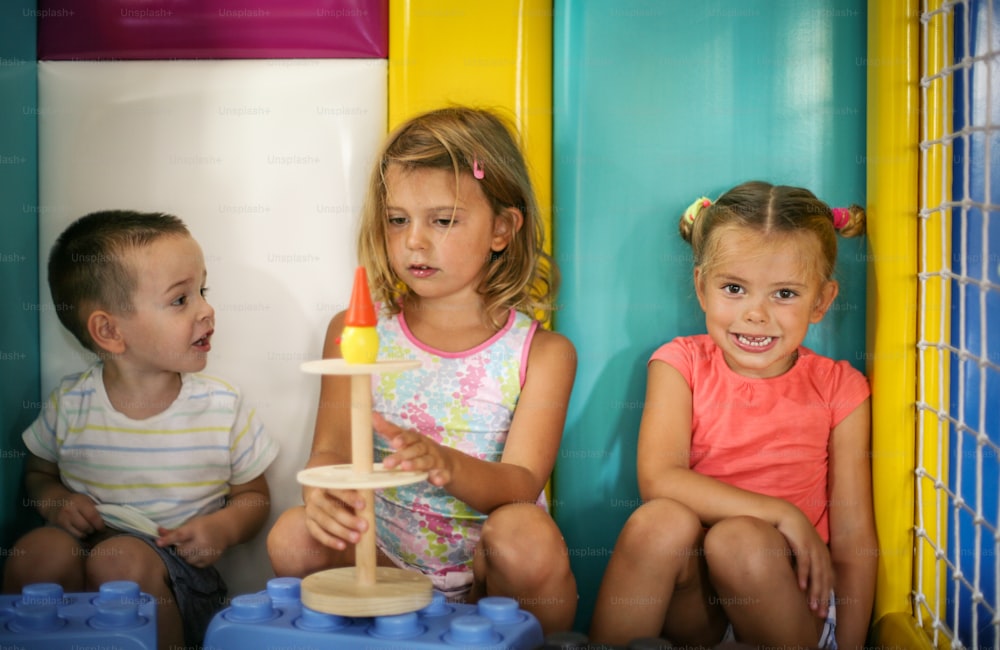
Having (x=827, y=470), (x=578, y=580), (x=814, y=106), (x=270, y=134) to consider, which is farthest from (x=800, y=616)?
(x=270, y=134)

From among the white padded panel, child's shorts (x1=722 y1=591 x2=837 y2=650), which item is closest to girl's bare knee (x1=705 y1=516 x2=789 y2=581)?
child's shorts (x1=722 y1=591 x2=837 y2=650)

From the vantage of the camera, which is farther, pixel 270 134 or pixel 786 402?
pixel 270 134

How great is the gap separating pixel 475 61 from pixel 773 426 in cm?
70

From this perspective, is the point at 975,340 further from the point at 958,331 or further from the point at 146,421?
the point at 146,421

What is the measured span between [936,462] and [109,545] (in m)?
1.14

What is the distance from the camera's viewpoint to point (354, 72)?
160 cm

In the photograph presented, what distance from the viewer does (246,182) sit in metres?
1.62

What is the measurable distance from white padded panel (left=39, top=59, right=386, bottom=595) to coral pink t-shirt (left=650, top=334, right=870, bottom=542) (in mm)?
574

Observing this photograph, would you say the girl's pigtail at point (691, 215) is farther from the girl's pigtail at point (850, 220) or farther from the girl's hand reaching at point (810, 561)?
the girl's hand reaching at point (810, 561)

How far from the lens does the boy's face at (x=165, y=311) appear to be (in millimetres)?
1527

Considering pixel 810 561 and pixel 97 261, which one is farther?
pixel 97 261

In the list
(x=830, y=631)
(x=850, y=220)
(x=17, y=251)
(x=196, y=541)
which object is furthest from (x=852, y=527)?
(x=17, y=251)

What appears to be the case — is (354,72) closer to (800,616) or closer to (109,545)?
(109,545)

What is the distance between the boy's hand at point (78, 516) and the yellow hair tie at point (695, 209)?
958 millimetres
